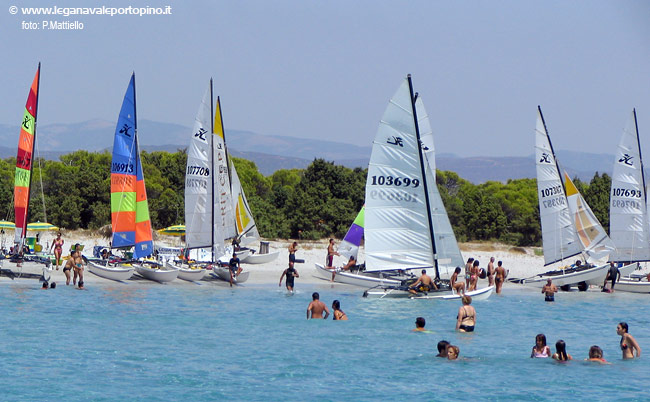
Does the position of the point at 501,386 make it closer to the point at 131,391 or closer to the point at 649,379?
the point at 649,379

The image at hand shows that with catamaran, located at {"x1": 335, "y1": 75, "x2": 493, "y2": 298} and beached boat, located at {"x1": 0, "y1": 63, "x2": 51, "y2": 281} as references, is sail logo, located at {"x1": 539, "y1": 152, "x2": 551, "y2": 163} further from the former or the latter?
beached boat, located at {"x1": 0, "y1": 63, "x2": 51, "y2": 281}

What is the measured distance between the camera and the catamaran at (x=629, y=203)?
40.2 meters

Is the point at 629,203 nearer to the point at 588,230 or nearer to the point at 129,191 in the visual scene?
the point at 588,230

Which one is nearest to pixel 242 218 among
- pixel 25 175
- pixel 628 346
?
pixel 25 175

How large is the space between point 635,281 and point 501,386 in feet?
66.2

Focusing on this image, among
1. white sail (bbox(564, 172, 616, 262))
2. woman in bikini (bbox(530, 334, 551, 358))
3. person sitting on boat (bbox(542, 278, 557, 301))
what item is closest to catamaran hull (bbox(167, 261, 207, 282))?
person sitting on boat (bbox(542, 278, 557, 301))

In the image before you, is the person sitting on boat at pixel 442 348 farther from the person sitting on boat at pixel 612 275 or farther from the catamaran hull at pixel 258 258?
the catamaran hull at pixel 258 258

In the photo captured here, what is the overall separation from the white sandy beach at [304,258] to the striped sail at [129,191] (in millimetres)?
1630

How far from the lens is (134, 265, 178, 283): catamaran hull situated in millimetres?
36000

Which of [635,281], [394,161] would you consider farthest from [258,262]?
[635,281]


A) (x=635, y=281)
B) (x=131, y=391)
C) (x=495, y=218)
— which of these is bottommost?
(x=131, y=391)

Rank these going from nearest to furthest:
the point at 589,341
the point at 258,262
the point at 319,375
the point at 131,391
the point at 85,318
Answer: the point at 131,391 → the point at 319,375 → the point at 589,341 → the point at 85,318 → the point at 258,262

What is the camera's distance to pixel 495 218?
195 ft

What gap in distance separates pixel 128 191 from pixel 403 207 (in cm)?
1246
